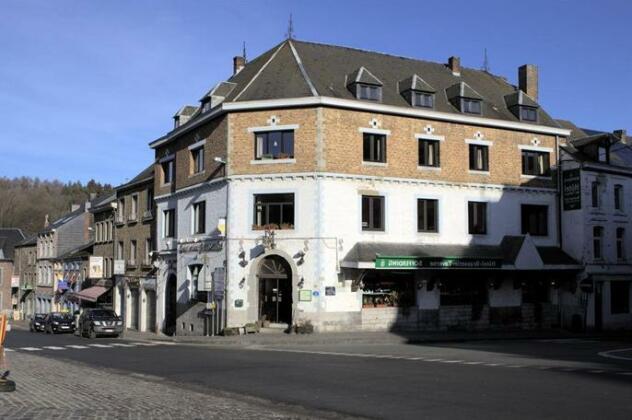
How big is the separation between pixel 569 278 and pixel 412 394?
27119 mm

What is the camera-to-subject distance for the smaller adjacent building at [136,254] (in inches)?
1687

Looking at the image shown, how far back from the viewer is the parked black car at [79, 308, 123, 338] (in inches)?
1410

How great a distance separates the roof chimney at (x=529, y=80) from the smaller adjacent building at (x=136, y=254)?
23643 mm

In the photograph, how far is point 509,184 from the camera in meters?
35.6

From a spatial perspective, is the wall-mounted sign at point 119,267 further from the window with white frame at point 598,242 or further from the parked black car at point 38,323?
the window with white frame at point 598,242

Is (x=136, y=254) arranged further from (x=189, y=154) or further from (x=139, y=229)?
(x=189, y=154)

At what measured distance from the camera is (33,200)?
4158 inches

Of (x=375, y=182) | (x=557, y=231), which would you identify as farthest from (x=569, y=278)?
(x=375, y=182)

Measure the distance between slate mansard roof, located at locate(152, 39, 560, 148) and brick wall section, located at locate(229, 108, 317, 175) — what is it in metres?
0.81

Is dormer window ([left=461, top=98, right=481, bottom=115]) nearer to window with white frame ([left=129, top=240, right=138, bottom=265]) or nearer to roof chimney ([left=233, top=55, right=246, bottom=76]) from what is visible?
roof chimney ([left=233, top=55, right=246, bottom=76])

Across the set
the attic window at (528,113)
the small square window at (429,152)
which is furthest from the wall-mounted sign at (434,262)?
the attic window at (528,113)

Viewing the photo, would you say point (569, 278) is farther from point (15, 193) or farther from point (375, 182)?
point (15, 193)

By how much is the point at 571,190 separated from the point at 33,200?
89.4m

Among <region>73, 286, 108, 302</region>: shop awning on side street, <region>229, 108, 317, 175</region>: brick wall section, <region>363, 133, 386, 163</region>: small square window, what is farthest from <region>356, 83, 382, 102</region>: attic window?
<region>73, 286, 108, 302</region>: shop awning on side street
